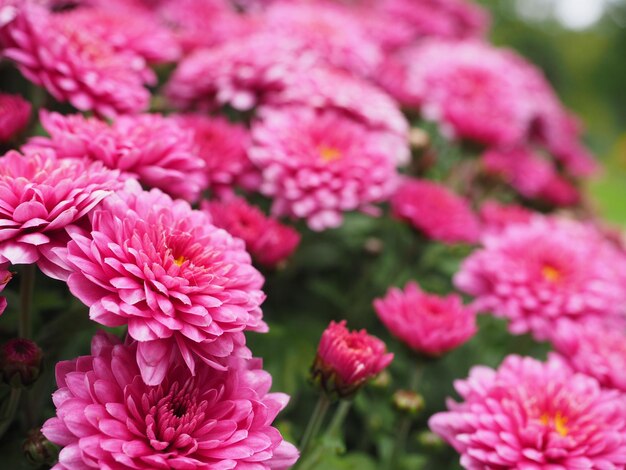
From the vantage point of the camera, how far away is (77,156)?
2.60ft

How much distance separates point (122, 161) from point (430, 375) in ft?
2.59

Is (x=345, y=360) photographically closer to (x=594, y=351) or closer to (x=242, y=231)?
(x=242, y=231)

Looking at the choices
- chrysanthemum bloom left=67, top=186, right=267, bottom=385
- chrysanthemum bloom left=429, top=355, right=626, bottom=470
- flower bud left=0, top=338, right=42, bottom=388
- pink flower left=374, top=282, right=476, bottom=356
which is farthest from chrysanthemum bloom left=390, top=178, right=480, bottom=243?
flower bud left=0, top=338, right=42, bottom=388

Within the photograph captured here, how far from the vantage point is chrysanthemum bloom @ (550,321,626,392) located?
904 millimetres

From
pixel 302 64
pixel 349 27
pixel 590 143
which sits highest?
pixel 590 143

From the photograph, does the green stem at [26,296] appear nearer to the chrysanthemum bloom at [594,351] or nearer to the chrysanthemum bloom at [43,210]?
the chrysanthemum bloom at [43,210]

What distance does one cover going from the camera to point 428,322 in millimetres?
902

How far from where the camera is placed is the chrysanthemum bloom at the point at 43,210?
60 cm

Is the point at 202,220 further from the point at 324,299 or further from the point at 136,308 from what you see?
the point at 324,299

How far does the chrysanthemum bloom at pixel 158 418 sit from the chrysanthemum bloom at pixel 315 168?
0.42m

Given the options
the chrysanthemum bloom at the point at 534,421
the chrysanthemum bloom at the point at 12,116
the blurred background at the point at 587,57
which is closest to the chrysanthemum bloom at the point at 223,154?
the chrysanthemum bloom at the point at 12,116

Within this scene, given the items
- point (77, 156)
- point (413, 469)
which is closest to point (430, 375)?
point (413, 469)

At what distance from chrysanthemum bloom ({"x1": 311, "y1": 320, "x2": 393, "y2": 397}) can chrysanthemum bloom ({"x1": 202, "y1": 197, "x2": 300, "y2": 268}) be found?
0.69ft

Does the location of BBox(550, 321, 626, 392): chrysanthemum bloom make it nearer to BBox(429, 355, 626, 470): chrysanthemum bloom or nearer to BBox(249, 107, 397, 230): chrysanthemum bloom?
BBox(429, 355, 626, 470): chrysanthemum bloom
